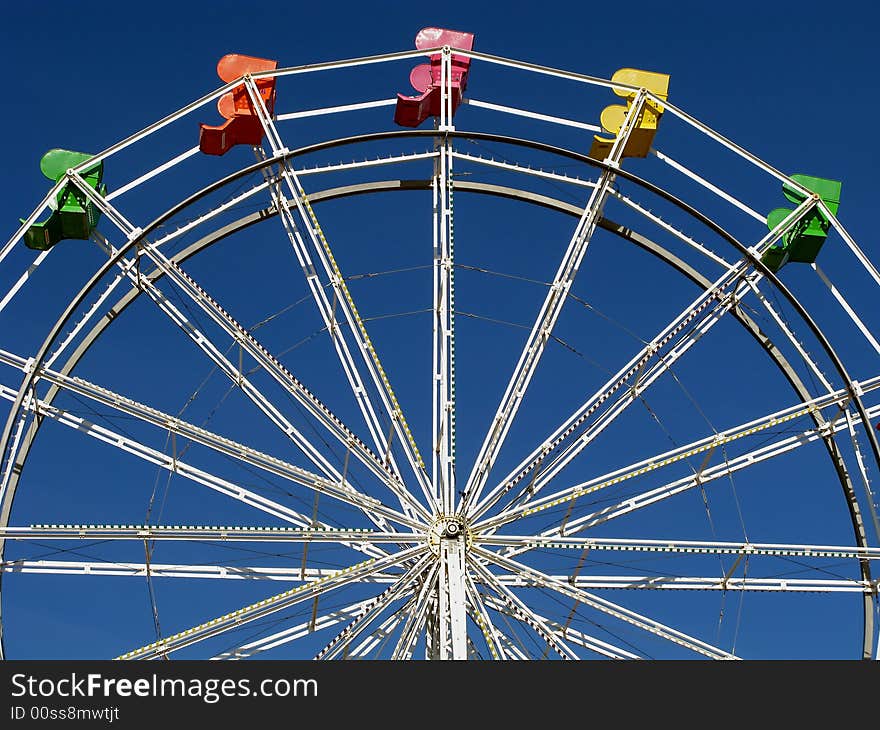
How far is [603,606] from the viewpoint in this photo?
23.0m

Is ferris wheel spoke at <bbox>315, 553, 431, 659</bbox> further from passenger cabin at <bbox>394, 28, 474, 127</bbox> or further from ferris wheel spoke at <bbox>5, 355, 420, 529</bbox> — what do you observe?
passenger cabin at <bbox>394, 28, 474, 127</bbox>

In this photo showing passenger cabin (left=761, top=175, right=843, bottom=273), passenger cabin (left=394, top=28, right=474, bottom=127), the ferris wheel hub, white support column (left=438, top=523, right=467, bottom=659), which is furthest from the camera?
passenger cabin (left=761, top=175, right=843, bottom=273)

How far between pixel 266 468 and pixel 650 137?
948cm

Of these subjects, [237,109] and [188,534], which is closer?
[188,534]

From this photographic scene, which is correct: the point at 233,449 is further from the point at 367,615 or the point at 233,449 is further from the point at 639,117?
the point at 639,117

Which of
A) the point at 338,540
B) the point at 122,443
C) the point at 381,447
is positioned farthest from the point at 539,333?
the point at 122,443

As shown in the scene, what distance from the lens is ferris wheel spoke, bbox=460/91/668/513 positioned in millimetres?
23453

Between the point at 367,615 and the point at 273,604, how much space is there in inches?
93.0

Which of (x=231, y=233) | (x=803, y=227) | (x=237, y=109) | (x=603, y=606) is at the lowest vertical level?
(x=603, y=606)

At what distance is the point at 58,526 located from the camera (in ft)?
72.3

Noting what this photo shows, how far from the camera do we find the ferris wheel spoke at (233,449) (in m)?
23.1

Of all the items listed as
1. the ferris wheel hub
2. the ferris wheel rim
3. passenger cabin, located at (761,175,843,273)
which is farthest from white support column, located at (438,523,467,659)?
passenger cabin, located at (761,175,843,273)

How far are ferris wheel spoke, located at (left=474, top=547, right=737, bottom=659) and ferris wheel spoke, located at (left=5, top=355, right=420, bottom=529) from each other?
5.08ft

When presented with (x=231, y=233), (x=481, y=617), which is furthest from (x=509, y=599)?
(x=231, y=233)
